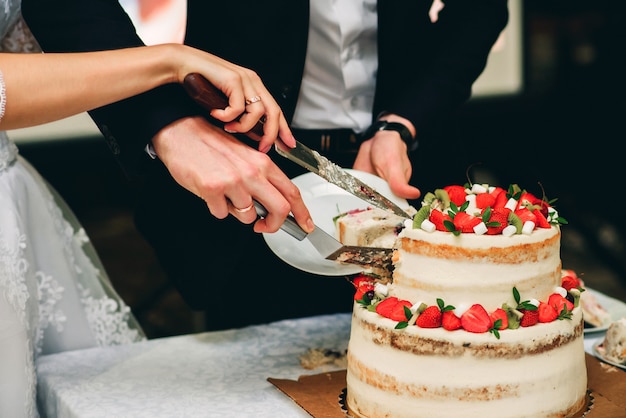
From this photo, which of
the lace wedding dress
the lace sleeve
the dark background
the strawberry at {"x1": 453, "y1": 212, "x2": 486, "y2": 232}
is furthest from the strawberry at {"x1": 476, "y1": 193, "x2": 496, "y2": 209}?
the dark background

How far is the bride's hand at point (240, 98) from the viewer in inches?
68.0

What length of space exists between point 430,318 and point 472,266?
0.41 feet

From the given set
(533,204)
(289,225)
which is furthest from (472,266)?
(289,225)

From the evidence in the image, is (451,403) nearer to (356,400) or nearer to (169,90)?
(356,400)

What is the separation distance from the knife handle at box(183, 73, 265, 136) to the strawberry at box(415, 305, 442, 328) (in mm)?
553

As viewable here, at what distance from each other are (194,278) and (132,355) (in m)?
0.24

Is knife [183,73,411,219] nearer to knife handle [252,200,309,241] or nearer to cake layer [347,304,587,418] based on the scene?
knife handle [252,200,309,241]

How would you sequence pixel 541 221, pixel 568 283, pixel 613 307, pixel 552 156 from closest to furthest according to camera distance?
pixel 541 221 < pixel 568 283 < pixel 613 307 < pixel 552 156

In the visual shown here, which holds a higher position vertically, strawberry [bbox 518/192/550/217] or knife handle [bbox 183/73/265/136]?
knife handle [bbox 183/73/265/136]

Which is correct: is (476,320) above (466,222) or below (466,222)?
below

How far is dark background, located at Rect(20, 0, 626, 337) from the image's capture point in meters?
5.83

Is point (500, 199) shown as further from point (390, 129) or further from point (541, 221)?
point (390, 129)

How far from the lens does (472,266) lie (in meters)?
1.66

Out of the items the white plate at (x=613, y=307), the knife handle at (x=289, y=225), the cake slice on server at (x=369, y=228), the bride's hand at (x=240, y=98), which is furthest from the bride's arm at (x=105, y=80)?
the white plate at (x=613, y=307)
